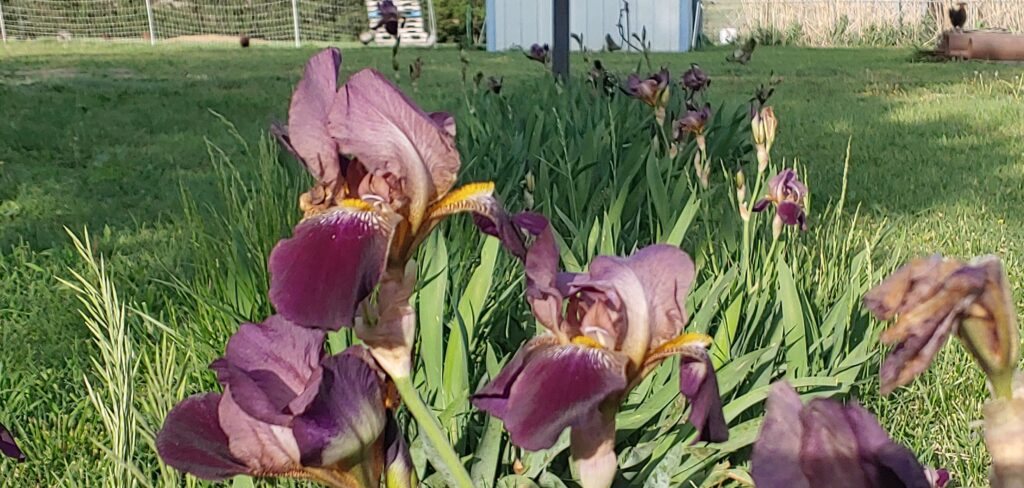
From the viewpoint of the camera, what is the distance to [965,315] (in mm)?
356

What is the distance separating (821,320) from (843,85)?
7058 millimetres

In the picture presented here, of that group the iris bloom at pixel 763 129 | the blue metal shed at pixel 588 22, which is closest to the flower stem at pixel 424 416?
the iris bloom at pixel 763 129

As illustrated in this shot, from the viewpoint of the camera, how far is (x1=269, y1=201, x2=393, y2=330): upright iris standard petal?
643 millimetres

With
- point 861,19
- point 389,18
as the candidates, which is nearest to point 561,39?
point 389,18

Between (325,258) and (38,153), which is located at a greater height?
(325,258)

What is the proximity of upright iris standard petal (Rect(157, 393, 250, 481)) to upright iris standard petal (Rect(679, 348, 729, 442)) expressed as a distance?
1.03 feet

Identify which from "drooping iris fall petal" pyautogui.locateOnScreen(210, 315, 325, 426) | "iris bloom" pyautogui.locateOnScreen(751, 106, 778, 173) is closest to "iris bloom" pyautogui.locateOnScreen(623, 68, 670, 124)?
"iris bloom" pyautogui.locateOnScreen(751, 106, 778, 173)

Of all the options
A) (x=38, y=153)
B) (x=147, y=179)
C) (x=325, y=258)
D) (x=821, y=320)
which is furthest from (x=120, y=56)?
Result: (x=325, y=258)

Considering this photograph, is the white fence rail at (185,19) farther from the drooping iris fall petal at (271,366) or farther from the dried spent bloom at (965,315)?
the dried spent bloom at (965,315)

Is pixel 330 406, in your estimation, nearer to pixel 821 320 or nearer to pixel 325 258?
pixel 325 258

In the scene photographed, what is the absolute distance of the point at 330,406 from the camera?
668 mm

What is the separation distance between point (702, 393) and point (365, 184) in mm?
275

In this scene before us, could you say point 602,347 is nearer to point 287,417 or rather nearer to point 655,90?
point 287,417

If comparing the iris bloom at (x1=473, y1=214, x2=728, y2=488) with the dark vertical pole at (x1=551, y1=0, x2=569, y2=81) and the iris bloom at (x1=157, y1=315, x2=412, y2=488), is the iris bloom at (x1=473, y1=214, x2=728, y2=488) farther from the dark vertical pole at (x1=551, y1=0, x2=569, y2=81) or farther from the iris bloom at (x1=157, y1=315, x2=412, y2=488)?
the dark vertical pole at (x1=551, y1=0, x2=569, y2=81)
